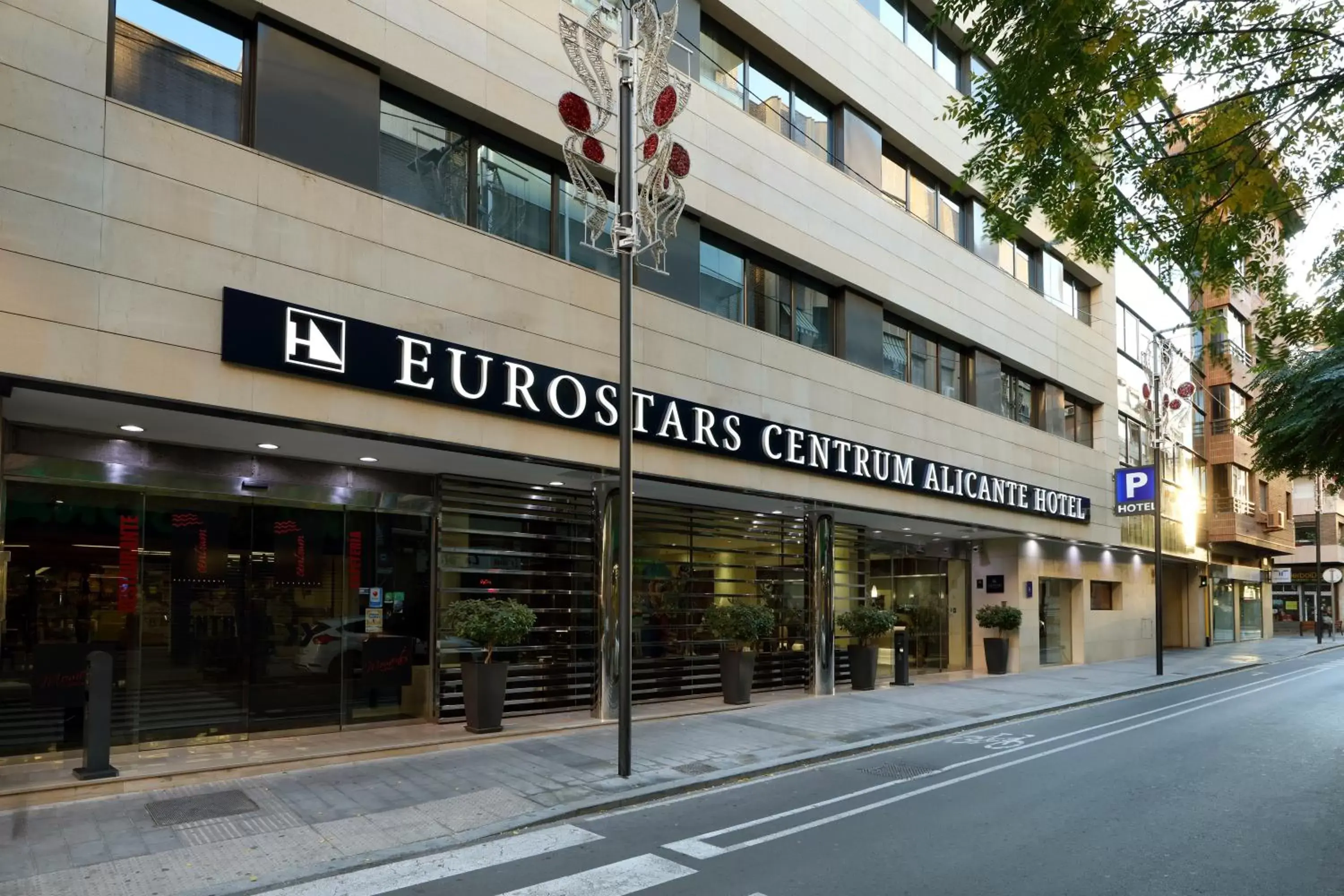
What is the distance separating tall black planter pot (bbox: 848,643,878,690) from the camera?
18.9 meters

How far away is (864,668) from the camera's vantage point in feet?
62.0

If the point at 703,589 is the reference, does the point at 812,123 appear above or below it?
above

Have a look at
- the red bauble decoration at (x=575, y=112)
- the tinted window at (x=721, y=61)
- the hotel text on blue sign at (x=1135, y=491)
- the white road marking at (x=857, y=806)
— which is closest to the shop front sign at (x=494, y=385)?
the red bauble decoration at (x=575, y=112)

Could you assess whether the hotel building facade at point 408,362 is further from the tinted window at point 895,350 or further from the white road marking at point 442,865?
Result: the white road marking at point 442,865

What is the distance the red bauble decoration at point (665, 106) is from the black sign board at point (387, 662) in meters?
7.77

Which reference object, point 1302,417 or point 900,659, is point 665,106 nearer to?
point 1302,417

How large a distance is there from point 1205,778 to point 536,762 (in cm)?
770

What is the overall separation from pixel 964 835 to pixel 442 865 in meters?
4.42

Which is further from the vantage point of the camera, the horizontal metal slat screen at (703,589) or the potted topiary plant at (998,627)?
the potted topiary plant at (998,627)

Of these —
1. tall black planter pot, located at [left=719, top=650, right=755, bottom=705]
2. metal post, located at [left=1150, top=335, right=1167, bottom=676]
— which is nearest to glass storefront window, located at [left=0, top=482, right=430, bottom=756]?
tall black planter pot, located at [left=719, top=650, right=755, bottom=705]

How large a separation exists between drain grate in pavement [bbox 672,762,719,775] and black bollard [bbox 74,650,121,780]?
18.9 ft

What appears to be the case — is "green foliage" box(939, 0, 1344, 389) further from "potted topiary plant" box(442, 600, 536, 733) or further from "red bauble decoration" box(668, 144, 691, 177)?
"potted topiary plant" box(442, 600, 536, 733)

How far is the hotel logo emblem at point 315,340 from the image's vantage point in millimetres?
9789

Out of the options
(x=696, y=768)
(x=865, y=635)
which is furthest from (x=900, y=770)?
(x=865, y=635)
